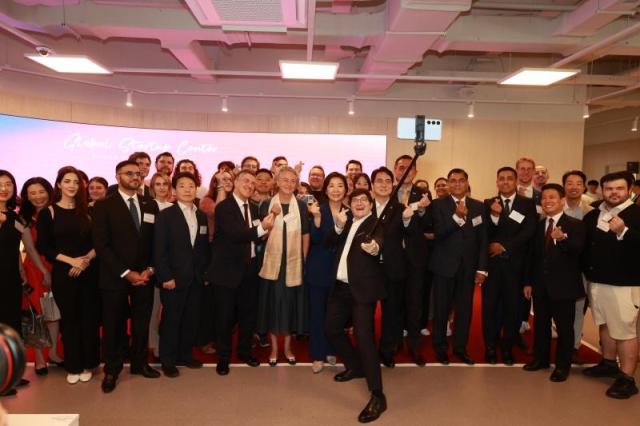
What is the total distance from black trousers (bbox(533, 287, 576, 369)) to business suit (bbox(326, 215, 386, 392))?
1651 millimetres

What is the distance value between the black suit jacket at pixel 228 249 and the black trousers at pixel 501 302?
221cm

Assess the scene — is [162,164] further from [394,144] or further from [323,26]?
[394,144]

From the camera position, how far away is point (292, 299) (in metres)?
3.78

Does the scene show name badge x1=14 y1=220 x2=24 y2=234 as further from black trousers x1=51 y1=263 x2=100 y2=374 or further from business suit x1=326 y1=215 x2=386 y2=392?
business suit x1=326 y1=215 x2=386 y2=392

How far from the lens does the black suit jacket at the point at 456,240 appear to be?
3.80 metres

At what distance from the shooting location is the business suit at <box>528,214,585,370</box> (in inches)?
140

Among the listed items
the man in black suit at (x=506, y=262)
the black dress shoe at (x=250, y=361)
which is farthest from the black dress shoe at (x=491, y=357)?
the black dress shoe at (x=250, y=361)

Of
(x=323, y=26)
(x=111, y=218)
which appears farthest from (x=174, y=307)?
(x=323, y=26)

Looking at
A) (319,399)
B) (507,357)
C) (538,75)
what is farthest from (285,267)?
(538,75)

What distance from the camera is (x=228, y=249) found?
3.58m

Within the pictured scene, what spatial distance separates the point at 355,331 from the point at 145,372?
1855 mm

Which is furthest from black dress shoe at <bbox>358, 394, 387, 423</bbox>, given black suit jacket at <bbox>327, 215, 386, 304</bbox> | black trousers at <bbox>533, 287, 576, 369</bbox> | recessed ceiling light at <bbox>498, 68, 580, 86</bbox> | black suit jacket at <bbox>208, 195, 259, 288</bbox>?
recessed ceiling light at <bbox>498, 68, 580, 86</bbox>

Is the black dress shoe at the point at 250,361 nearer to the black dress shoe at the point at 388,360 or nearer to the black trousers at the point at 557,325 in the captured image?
the black dress shoe at the point at 388,360

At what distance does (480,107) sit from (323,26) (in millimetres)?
4977
